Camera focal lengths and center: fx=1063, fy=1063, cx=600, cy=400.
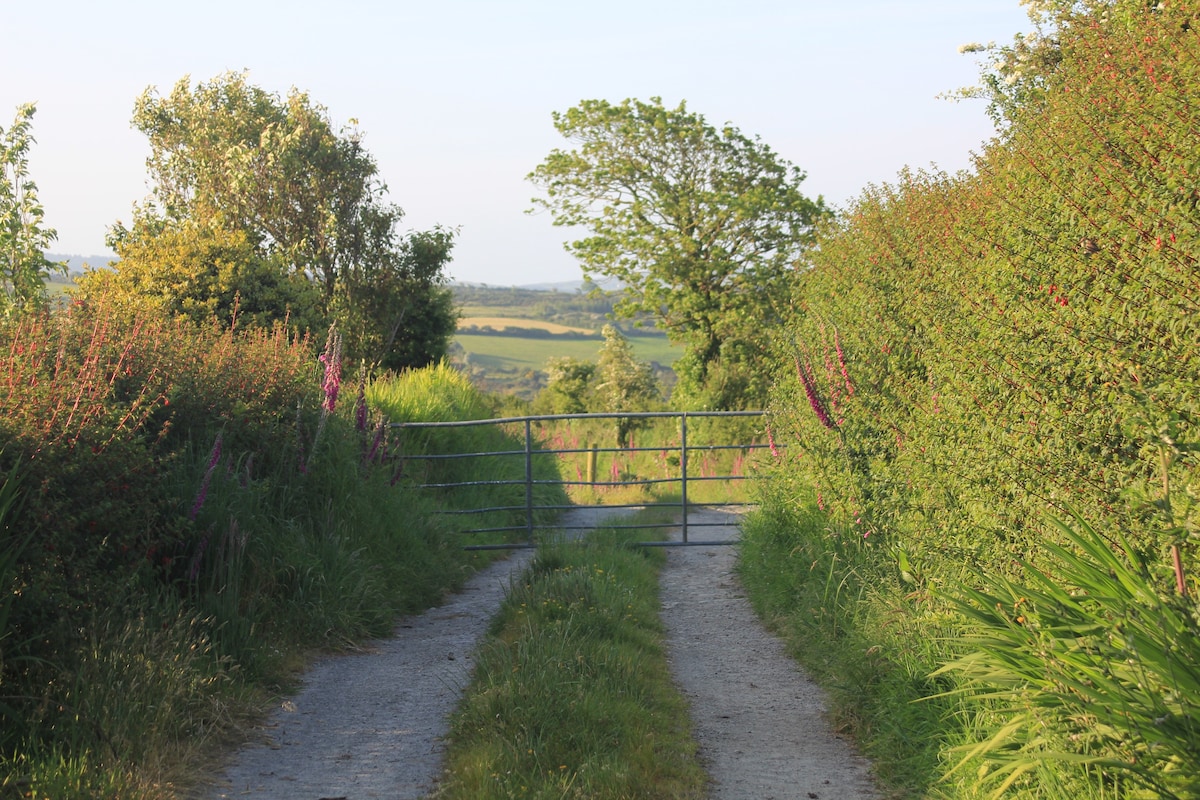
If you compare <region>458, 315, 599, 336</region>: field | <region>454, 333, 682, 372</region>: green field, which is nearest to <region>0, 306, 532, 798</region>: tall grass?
<region>454, 333, 682, 372</region>: green field

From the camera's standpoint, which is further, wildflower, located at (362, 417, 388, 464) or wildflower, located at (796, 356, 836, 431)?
wildflower, located at (362, 417, 388, 464)

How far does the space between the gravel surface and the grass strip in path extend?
0.20 m

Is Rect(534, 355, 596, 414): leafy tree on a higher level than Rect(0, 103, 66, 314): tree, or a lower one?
lower

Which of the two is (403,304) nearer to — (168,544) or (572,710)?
(168,544)

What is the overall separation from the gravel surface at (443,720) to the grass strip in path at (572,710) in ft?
0.65

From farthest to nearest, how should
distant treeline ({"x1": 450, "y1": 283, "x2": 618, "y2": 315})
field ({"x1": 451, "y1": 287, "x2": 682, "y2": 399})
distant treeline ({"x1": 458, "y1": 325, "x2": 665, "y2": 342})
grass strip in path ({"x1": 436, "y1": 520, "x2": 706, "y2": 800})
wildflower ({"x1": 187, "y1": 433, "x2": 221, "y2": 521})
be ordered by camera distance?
distant treeline ({"x1": 450, "y1": 283, "x2": 618, "y2": 315}) → distant treeline ({"x1": 458, "y1": 325, "x2": 665, "y2": 342}) → field ({"x1": 451, "y1": 287, "x2": 682, "y2": 399}) → wildflower ({"x1": 187, "y1": 433, "x2": 221, "y2": 521}) → grass strip in path ({"x1": 436, "y1": 520, "x2": 706, "y2": 800})

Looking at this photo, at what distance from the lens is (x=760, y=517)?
10406 mm

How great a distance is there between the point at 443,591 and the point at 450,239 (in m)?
15.4

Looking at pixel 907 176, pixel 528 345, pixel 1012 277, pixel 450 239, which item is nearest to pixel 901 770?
pixel 1012 277

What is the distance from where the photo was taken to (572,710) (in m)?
5.64

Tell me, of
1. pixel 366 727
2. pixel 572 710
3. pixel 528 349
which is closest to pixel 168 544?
pixel 366 727

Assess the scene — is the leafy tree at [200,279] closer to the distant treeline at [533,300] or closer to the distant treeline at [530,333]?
the distant treeline at [530,333]

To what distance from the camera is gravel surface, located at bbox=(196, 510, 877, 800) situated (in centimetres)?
532

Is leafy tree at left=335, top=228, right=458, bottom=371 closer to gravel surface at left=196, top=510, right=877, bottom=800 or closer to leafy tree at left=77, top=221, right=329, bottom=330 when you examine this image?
leafy tree at left=77, top=221, right=329, bottom=330
